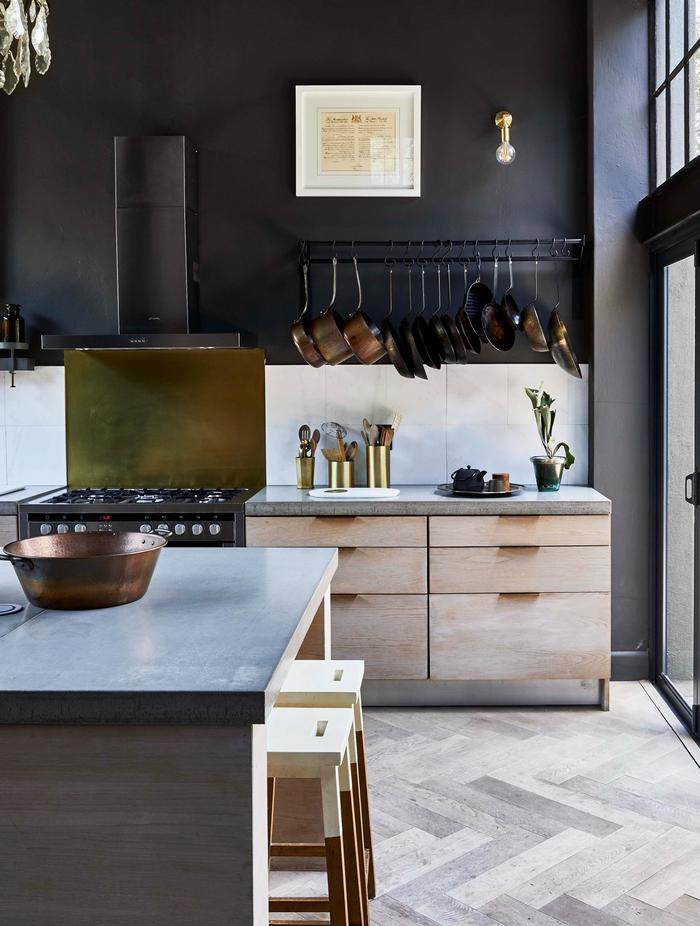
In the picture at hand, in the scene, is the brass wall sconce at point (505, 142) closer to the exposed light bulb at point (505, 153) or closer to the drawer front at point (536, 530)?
the exposed light bulb at point (505, 153)

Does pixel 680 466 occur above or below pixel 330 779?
above

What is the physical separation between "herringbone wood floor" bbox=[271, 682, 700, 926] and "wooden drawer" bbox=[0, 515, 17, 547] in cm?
169

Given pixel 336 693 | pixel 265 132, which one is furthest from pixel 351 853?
pixel 265 132

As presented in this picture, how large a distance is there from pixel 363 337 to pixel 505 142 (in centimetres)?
119

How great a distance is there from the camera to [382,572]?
378 centimetres

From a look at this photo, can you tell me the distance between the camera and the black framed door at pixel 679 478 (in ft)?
11.5

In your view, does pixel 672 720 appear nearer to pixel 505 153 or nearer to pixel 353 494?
pixel 353 494

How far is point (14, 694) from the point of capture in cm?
129

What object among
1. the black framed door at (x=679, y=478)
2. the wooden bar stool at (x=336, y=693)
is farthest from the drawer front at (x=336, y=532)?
the wooden bar stool at (x=336, y=693)

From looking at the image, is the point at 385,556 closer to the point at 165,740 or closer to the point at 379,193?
the point at 379,193

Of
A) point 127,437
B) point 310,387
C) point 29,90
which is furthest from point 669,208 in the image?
point 29,90

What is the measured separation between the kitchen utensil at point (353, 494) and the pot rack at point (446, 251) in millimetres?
1100

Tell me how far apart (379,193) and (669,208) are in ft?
4.37

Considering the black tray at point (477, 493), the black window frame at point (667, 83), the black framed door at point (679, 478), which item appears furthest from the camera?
the black tray at point (477, 493)
